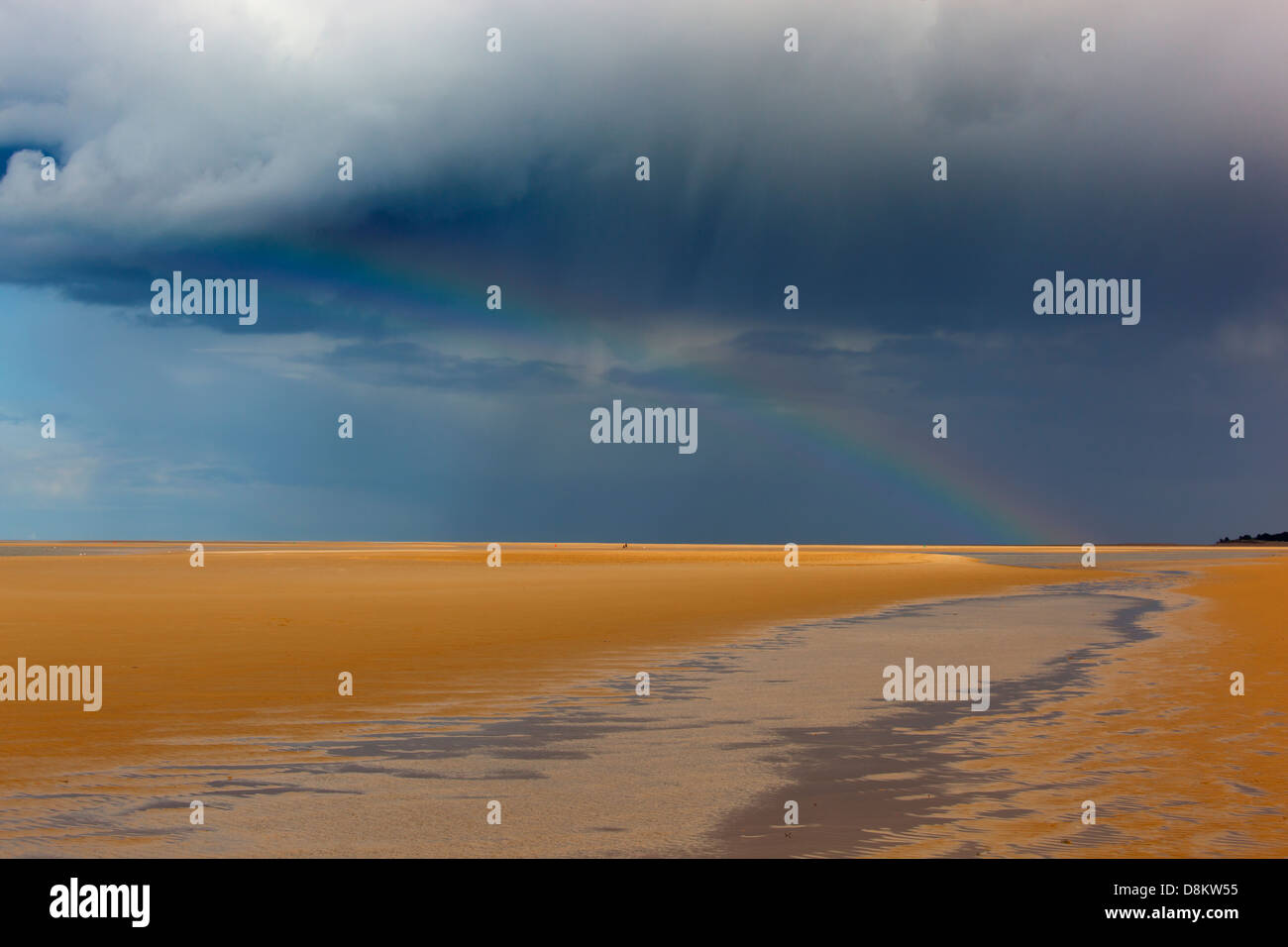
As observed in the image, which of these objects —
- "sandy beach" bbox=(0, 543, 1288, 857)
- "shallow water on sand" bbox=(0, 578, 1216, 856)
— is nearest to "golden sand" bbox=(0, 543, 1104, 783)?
"sandy beach" bbox=(0, 543, 1288, 857)

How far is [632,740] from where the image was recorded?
14.3 meters

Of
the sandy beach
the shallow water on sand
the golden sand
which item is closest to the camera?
the shallow water on sand

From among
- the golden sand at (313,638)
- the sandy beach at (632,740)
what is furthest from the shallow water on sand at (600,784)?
the golden sand at (313,638)

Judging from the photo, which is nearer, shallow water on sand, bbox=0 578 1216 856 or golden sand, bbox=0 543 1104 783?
shallow water on sand, bbox=0 578 1216 856

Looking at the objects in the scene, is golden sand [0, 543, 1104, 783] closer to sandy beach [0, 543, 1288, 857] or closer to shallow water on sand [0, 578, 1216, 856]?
sandy beach [0, 543, 1288, 857]

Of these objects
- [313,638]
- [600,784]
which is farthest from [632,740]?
[313,638]

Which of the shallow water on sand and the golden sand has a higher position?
the golden sand

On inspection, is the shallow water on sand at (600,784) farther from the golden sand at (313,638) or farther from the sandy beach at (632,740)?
the golden sand at (313,638)

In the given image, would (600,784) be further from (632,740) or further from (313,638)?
(313,638)

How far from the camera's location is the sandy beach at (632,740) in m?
9.77

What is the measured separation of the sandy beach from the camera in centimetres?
977
